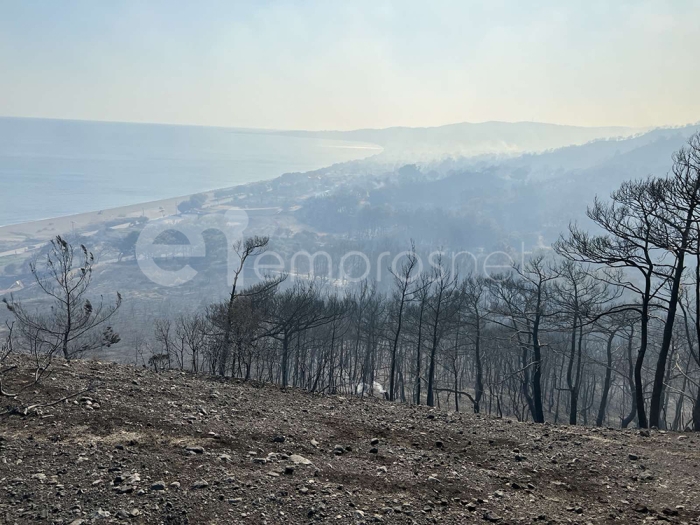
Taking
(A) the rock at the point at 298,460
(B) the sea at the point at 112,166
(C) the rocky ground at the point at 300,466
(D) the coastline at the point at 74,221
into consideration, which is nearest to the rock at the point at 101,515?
(C) the rocky ground at the point at 300,466

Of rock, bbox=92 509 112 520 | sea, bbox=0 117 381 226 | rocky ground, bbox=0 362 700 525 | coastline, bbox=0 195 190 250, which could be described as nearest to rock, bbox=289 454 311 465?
rocky ground, bbox=0 362 700 525

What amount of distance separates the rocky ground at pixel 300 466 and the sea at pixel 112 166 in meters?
68.5

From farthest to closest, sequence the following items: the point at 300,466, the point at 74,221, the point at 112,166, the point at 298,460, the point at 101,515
→ the point at 112,166 → the point at 74,221 → the point at 298,460 → the point at 300,466 → the point at 101,515

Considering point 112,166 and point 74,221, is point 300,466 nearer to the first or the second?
point 74,221

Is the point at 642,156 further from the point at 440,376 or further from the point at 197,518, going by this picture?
the point at 197,518

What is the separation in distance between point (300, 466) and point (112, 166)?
115 metres

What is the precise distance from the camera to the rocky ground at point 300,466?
3.66 meters

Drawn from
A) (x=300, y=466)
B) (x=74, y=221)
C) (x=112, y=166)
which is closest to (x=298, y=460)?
(x=300, y=466)

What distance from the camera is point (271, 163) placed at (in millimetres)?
157750

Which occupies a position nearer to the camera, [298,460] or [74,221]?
[298,460]

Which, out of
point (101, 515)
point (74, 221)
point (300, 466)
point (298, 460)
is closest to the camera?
point (101, 515)

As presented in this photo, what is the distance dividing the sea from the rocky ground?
6846cm

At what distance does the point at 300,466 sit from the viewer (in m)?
4.46

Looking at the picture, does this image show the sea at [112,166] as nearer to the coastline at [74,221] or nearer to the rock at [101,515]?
the coastline at [74,221]
